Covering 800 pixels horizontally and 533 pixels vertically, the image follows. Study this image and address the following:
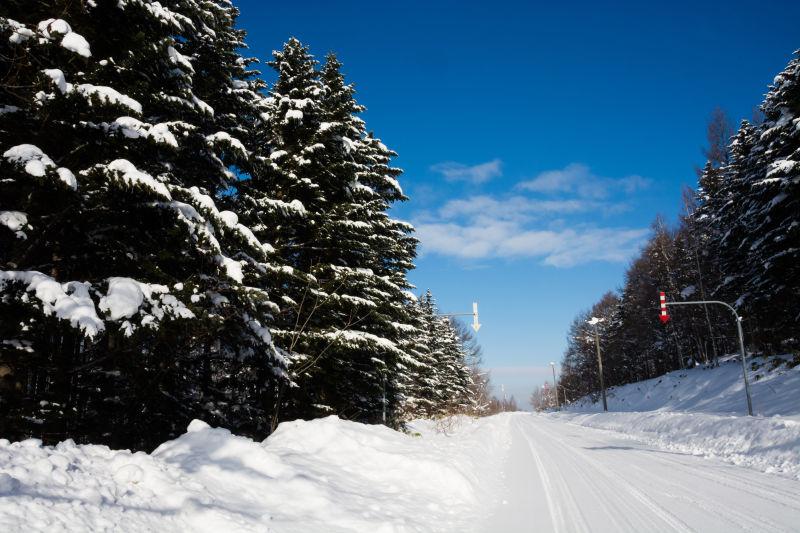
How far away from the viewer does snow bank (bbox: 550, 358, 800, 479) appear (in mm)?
10812

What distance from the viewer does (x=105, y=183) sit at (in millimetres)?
6227

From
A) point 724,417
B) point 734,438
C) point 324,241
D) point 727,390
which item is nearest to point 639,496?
point 734,438

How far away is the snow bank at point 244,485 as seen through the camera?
3.43m

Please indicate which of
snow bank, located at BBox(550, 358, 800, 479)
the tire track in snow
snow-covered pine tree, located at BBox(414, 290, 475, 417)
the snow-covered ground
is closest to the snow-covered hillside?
snow bank, located at BBox(550, 358, 800, 479)

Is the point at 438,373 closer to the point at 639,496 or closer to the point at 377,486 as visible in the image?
the point at 639,496

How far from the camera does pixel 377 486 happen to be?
6676 mm

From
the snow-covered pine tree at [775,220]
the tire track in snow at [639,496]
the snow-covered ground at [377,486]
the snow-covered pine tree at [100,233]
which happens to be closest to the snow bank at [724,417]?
the snow-covered ground at [377,486]

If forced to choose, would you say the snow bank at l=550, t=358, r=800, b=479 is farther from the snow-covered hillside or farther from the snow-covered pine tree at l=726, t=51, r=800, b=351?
the snow-covered pine tree at l=726, t=51, r=800, b=351

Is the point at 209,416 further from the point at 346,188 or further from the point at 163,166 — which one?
the point at 346,188

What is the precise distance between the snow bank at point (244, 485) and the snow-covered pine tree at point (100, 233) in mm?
1617

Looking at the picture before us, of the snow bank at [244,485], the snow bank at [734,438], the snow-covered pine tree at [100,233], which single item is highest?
the snow-covered pine tree at [100,233]

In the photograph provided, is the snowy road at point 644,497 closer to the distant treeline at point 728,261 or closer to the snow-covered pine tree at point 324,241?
the snow-covered pine tree at point 324,241

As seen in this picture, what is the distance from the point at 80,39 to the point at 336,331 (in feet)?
28.5

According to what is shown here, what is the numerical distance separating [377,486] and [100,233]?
6083mm
